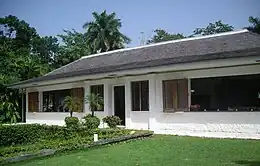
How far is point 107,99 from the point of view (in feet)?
59.4

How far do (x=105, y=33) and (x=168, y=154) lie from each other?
113 feet

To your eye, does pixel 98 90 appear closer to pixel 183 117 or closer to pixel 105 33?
pixel 183 117

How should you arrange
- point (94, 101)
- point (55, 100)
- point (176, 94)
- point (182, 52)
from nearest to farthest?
point (176, 94) → point (182, 52) → point (94, 101) → point (55, 100)

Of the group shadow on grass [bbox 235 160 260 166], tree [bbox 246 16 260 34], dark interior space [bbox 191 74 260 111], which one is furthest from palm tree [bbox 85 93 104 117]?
tree [bbox 246 16 260 34]

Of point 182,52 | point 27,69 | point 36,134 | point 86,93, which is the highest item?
point 27,69

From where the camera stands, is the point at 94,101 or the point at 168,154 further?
the point at 94,101

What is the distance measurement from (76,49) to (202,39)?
2147cm

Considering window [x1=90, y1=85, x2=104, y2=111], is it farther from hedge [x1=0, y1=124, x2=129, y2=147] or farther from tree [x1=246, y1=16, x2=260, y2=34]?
tree [x1=246, y1=16, x2=260, y2=34]

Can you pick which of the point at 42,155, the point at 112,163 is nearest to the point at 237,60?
the point at 112,163

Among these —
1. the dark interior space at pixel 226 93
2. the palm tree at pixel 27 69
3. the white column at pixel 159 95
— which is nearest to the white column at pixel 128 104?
the white column at pixel 159 95

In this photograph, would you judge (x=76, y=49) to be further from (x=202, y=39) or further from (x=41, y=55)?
(x=202, y=39)

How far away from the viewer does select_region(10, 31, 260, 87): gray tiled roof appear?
43.8 ft

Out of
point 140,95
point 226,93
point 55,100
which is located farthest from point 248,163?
point 55,100

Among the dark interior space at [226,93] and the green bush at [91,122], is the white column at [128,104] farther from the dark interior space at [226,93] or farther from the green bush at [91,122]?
the dark interior space at [226,93]
